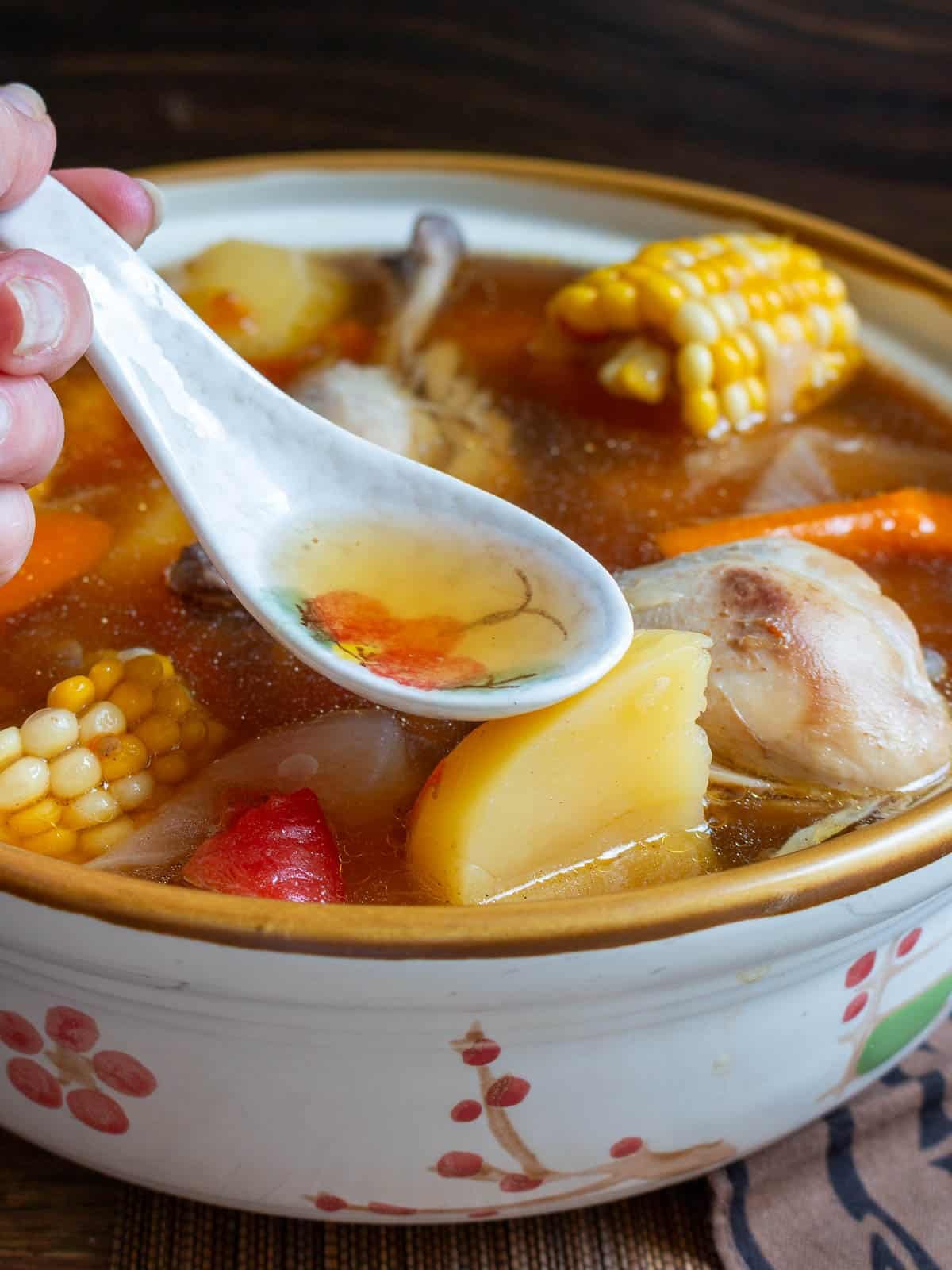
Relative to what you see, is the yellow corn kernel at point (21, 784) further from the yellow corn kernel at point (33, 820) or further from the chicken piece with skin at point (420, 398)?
the chicken piece with skin at point (420, 398)

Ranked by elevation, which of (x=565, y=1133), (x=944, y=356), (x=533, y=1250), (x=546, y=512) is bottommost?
(x=533, y=1250)

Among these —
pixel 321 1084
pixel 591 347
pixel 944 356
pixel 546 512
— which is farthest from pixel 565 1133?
pixel 944 356

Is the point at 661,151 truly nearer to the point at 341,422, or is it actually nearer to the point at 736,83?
the point at 736,83

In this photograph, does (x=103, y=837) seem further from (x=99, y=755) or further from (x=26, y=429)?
(x=26, y=429)

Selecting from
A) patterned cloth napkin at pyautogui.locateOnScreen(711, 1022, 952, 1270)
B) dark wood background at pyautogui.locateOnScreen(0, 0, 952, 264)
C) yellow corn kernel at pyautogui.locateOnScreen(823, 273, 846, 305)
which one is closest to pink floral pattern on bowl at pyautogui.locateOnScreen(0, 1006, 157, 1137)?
patterned cloth napkin at pyautogui.locateOnScreen(711, 1022, 952, 1270)

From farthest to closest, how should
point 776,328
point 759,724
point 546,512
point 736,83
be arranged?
point 736,83, point 776,328, point 546,512, point 759,724

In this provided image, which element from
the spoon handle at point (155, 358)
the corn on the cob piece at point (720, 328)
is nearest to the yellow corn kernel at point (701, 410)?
the corn on the cob piece at point (720, 328)

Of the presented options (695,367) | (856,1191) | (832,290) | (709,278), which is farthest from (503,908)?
(832,290)
